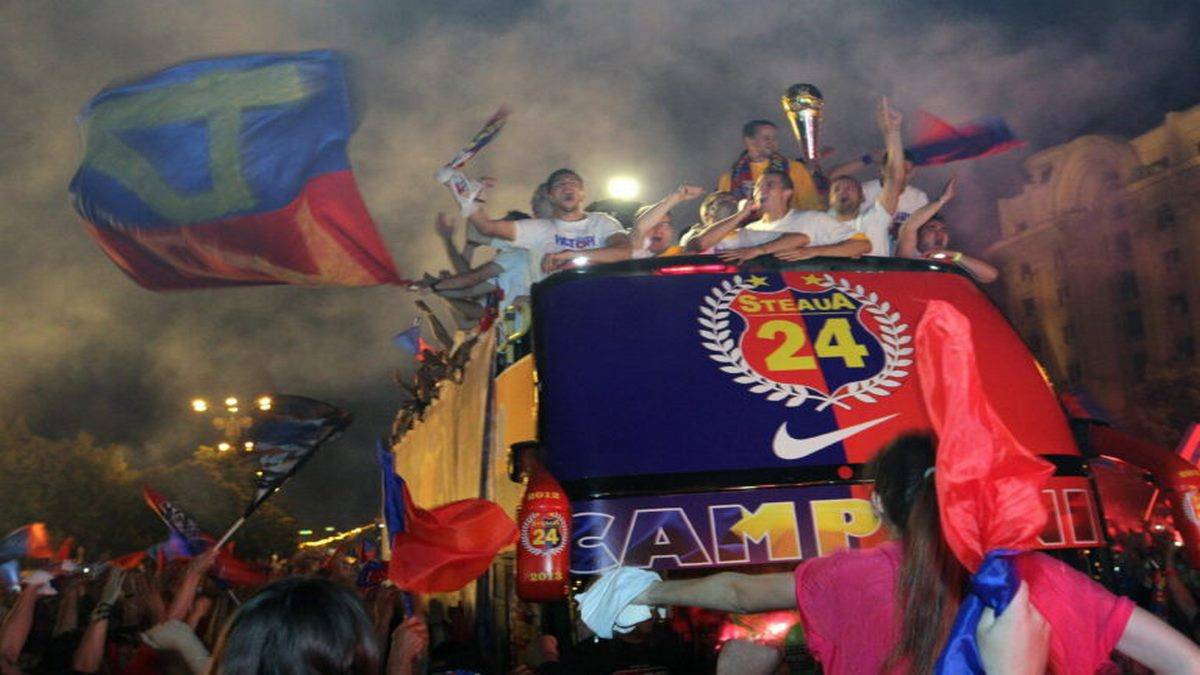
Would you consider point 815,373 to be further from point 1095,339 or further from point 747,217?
point 1095,339

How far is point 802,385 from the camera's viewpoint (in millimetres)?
6023

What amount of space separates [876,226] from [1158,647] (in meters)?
6.63

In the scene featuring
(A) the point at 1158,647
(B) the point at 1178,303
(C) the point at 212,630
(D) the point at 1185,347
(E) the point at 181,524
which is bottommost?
(C) the point at 212,630

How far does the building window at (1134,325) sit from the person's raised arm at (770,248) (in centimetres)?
4621

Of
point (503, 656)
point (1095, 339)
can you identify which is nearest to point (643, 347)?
point (503, 656)

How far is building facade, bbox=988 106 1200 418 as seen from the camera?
45.1 metres

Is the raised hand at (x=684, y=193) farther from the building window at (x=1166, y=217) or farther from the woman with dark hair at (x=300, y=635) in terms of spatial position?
the building window at (x=1166, y=217)

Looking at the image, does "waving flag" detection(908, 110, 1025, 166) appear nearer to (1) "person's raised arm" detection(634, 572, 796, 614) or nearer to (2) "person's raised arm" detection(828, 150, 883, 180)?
(2) "person's raised arm" detection(828, 150, 883, 180)

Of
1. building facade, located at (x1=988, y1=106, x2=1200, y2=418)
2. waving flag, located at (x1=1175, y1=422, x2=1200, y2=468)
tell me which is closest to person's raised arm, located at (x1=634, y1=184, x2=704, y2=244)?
waving flag, located at (x1=1175, y1=422, x2=1200, y2=468)

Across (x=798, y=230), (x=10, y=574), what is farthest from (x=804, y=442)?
(x=10, y=574)

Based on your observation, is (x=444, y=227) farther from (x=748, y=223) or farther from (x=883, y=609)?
(x=883, y=609)

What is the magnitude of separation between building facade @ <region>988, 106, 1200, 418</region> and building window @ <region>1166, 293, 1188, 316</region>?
5 centimetres

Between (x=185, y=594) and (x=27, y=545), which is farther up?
(x=27, y=545)

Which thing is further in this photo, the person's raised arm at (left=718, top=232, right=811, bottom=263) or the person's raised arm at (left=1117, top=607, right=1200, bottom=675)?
the person's raised arm at (left=718, top=232, right=811, bottom=263)
